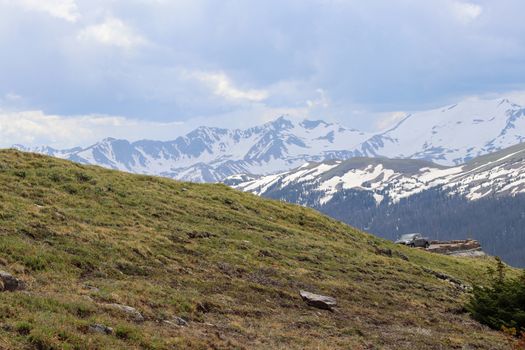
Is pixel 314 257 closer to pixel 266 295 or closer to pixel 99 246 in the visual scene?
pixel 266 295

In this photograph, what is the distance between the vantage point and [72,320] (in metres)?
17.8

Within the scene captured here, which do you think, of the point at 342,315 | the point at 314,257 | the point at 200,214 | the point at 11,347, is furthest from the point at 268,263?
the point at 11,347

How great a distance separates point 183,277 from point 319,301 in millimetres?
7845

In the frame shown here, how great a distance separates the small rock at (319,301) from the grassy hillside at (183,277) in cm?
44

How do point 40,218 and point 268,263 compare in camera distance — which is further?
point 268,263

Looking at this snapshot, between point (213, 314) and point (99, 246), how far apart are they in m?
9.50

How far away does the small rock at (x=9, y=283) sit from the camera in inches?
790

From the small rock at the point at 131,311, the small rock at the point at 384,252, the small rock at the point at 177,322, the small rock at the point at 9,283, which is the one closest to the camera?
the small rock at the point at 9,283

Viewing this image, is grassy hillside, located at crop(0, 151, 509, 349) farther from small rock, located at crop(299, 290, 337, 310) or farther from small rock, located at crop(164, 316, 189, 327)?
small rock, located at crop(299, 290, 337, 310)

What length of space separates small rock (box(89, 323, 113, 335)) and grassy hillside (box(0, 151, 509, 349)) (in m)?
0.22

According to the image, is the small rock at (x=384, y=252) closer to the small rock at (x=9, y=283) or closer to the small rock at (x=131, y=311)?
the small rock at (x=131, y=311)

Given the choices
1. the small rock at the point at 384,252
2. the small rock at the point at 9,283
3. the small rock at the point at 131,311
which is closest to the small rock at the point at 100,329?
the small rock at the point at 131,311

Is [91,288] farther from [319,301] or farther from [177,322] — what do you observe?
[319,301]

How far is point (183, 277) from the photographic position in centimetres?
2878
